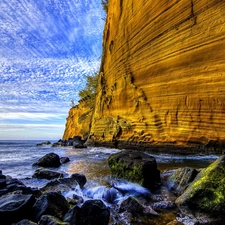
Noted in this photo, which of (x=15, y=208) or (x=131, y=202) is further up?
(x=15, y=208)

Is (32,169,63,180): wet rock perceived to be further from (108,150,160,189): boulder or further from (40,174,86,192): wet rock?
(108,150,160,189): boulder

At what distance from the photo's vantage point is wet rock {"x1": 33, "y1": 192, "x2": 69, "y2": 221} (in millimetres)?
3969

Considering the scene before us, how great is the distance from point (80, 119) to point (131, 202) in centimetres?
4053

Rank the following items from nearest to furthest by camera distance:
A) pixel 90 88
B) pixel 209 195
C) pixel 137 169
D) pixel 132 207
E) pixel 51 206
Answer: pixel 51 206 → pixel 209 195 → pixel 132 207 → pixel 137 169 → pixel 90 88

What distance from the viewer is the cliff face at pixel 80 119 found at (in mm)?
40094

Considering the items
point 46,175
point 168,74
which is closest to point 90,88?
point 168,74

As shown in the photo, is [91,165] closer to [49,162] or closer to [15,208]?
[49,162]

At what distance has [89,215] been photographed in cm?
374

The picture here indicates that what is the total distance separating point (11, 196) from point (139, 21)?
16.5 meters

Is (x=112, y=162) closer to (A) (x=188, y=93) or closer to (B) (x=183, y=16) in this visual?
(A) (x=188, y=93)

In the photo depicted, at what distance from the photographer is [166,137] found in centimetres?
1409

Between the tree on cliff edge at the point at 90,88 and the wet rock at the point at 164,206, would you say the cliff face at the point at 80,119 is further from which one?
the wet rock at the point at 164,206

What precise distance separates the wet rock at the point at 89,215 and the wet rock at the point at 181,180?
8.30 ft

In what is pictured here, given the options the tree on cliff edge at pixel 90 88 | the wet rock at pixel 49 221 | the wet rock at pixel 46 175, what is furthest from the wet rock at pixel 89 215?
the tree on cliff edge at pixel 90 88
